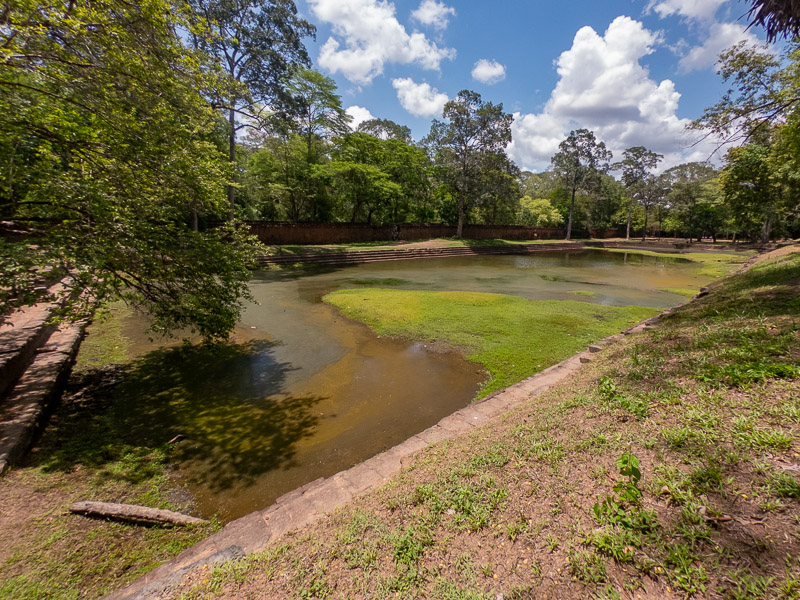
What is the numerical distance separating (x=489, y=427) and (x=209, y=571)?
2448mm

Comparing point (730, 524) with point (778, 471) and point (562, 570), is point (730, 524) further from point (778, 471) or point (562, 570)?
point (562, 570)

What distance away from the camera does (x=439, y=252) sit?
1030 inches

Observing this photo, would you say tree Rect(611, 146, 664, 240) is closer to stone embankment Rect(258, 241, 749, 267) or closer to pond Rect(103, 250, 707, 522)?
stone embankment Rect(258, 241, 749, 267)

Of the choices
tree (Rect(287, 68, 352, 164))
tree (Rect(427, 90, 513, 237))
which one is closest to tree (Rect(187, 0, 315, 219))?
tree (Rect(287, 68, 352, 164))

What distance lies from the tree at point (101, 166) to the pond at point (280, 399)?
3.52ft

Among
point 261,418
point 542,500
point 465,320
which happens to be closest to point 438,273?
point 465,320

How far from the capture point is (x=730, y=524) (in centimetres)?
159

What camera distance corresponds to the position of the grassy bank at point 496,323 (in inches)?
230

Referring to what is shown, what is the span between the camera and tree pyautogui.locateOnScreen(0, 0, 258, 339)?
3499 millimetres

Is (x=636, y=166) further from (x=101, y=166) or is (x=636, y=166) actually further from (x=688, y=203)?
(x=101, y=166)

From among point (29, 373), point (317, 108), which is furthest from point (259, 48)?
point (29, 373)

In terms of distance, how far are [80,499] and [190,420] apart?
138 centimetres

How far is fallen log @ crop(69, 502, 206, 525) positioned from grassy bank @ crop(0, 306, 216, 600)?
5cm

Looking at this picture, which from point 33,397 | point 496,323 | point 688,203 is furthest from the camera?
point 688,203
